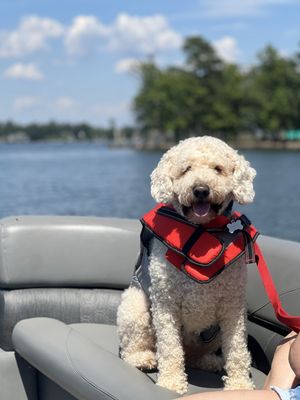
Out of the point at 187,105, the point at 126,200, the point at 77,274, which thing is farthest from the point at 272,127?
the point at 77,274

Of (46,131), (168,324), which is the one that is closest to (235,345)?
(168,324)

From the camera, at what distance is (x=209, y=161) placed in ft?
8.90

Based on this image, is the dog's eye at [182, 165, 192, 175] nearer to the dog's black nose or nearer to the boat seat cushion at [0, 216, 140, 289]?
the dog's black nose

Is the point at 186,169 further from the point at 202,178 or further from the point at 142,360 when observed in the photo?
the point at 142,360

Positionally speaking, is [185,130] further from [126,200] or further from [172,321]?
[172,321]

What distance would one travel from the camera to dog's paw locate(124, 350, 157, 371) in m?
3.09

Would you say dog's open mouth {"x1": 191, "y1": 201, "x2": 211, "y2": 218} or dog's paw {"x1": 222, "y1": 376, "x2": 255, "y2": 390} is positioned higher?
dog's open mouth {"x1": 191, "y1": 201, "x2": 211, "y2": 218}

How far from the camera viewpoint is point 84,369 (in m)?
2.70

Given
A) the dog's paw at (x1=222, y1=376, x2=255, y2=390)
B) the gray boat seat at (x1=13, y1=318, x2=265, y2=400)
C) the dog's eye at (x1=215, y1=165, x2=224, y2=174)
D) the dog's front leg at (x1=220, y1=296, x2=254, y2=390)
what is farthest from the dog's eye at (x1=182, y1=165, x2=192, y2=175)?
the dog's paw at (x1=222, y1=376, x2=255, y2=390)

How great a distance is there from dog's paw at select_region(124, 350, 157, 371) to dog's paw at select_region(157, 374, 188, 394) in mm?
220

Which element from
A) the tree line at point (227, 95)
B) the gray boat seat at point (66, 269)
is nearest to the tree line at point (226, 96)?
the tree line at point (227, 95)

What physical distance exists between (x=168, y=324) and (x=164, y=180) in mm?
636

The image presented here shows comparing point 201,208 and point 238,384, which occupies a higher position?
point 201,208

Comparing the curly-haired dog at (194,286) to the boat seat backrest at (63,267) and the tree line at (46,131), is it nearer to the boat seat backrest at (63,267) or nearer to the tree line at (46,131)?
the boat seat backrest at (63,267)
